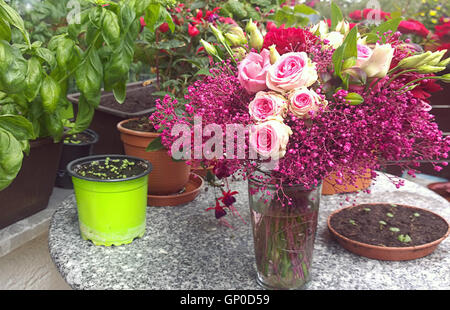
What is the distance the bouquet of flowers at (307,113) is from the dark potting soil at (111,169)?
30 centimetres

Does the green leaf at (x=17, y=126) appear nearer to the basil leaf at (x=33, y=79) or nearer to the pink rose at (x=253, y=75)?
the basil leaf at (x=33, y=79)

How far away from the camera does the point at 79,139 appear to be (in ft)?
5.18

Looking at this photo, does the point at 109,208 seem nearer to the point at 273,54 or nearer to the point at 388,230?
the point at 273,54

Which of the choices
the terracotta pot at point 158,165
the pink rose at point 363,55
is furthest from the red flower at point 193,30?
the pink rose at point 363,55

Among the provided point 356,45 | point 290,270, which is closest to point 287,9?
point 356,45

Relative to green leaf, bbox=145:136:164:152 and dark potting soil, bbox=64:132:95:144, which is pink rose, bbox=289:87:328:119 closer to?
green leaf, bbox=145:136:164:152

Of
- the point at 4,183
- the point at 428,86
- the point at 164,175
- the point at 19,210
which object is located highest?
the point at 428,86

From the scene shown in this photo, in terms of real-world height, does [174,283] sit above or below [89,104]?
below

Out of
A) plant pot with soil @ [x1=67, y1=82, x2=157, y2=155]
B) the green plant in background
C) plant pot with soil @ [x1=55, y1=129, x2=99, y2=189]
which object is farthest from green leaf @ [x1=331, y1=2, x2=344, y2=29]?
plant pot with soil @ [x1=55, y1=129, x2=99, y2=189]

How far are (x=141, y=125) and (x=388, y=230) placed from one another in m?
0.74

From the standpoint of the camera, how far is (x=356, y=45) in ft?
2.11
